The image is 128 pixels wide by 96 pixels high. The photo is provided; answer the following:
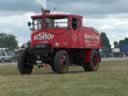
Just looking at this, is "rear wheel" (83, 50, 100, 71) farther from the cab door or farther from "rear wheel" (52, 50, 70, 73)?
"rear wheel" (52, 50, 70, 73)

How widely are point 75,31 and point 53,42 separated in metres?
1.56

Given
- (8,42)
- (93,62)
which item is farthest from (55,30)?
(8,42)

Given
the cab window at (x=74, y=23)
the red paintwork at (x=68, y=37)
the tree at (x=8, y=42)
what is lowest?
the tree at (x=8, y=42)

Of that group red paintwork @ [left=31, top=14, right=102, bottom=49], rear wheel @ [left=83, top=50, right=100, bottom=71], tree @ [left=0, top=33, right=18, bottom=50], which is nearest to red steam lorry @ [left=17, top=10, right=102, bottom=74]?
red paintwork @ [left=31, top=14, right=102, bottom=49]

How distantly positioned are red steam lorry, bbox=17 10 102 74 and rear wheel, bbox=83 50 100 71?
5.30ft

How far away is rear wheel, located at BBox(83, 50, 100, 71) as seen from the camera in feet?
110

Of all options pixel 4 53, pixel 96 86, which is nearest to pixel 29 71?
pixel 96 86

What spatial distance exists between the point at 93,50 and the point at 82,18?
9.48 ft

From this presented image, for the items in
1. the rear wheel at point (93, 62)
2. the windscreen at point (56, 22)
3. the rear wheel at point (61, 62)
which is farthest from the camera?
the rear wheel at point (93, 62)

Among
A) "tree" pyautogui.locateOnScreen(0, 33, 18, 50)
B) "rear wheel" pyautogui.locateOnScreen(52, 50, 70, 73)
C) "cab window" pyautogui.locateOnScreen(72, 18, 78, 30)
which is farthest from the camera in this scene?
"tree" pyautogui.locateOnScreen(0, 33, 18, 50)

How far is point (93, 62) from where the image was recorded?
1342 inches

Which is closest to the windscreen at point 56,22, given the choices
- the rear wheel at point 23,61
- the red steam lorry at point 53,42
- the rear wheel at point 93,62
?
the red steam lorry at point 53,42

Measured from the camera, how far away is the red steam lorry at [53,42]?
99.1ft

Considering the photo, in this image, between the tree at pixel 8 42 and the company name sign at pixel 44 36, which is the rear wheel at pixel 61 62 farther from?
the tree at pixel 8 42
